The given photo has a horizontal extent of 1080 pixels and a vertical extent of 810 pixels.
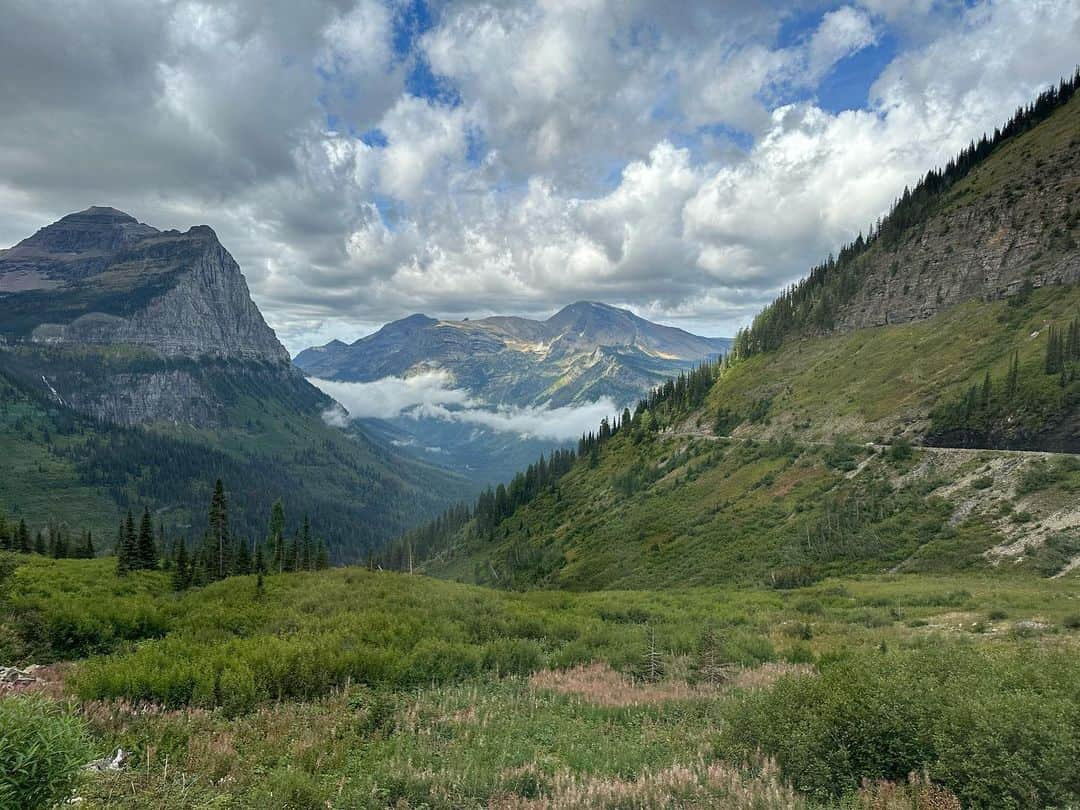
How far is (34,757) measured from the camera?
527 cm

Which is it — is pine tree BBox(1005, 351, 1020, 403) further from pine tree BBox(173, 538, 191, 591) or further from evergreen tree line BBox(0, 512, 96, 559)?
evergreen tree line BBox(0, 512, 96, 559)

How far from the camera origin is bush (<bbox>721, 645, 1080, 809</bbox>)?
20.7ft

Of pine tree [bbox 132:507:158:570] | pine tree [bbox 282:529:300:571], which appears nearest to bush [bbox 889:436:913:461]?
pine tree [bbox 282:529:300:571]

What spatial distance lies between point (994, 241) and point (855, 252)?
204 ft

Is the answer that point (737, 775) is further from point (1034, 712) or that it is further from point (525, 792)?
point (1034, 712)

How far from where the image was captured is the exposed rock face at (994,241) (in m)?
96.8

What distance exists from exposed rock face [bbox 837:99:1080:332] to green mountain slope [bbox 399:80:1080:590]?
49cm

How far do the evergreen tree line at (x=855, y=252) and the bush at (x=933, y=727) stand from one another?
162 metres

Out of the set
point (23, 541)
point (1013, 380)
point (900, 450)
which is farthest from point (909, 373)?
point (23, 541)

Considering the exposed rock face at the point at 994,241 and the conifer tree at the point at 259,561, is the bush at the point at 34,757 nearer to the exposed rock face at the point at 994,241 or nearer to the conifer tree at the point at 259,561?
the conifer tree at the point at 259,561

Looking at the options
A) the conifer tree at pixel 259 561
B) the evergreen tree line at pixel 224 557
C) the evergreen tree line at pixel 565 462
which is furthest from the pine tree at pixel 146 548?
the evergreen tree line at pixel 565 462

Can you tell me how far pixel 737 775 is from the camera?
7.48 meters

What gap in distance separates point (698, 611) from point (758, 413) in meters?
104

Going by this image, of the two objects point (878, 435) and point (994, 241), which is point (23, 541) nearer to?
point (878, 435)
